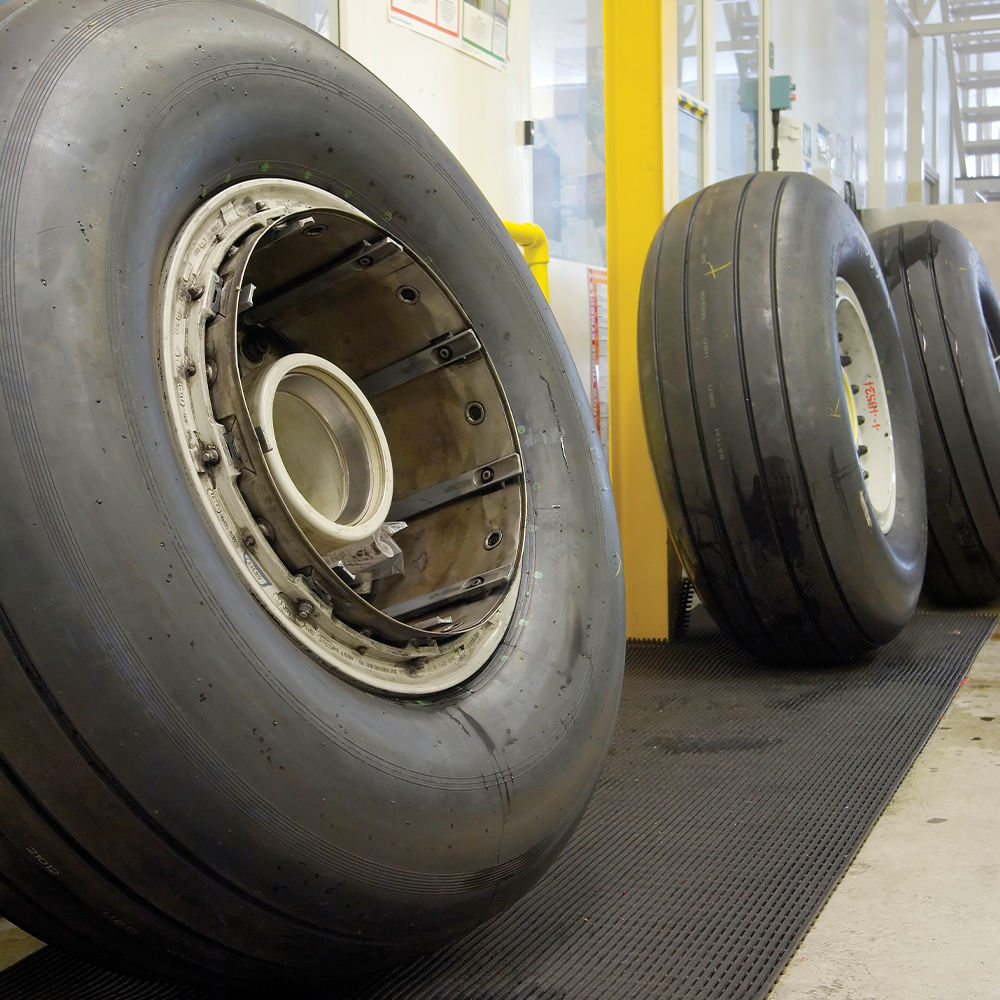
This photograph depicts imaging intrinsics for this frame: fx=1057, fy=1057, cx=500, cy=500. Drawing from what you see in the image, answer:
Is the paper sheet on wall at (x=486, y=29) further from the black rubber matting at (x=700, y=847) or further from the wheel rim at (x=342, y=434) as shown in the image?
the black rubber matting at (x=700, y=847)

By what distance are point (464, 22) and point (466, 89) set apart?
5.4 inches

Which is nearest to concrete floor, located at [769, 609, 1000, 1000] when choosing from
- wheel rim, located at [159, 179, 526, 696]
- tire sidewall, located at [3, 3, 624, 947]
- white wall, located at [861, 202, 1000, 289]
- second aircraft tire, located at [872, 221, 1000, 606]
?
tire sidewall, located at [3, 3, 624, 947]

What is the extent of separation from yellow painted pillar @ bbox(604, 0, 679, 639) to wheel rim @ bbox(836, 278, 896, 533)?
51 cm

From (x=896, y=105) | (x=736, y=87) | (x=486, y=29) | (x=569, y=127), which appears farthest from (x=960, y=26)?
(x=486, y=29)

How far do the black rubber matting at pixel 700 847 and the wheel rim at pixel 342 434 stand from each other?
1.02 feet

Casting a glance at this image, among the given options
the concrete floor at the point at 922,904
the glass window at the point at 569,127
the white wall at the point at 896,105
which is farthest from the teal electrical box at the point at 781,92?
the concrete floor at the point at 922,904

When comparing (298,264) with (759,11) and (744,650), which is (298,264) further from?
(759,11)

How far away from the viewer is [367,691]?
978 millimetres

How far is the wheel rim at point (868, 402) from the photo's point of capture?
8.38ft

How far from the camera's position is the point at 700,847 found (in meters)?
1.38

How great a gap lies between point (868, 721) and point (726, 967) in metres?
0.94

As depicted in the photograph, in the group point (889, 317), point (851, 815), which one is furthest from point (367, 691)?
point (889, 317)

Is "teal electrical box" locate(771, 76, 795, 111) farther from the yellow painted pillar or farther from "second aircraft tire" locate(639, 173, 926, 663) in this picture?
"second aircraft tire" locate(639, 173, 926, 663)

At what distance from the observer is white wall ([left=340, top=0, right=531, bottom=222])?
6.39ft
